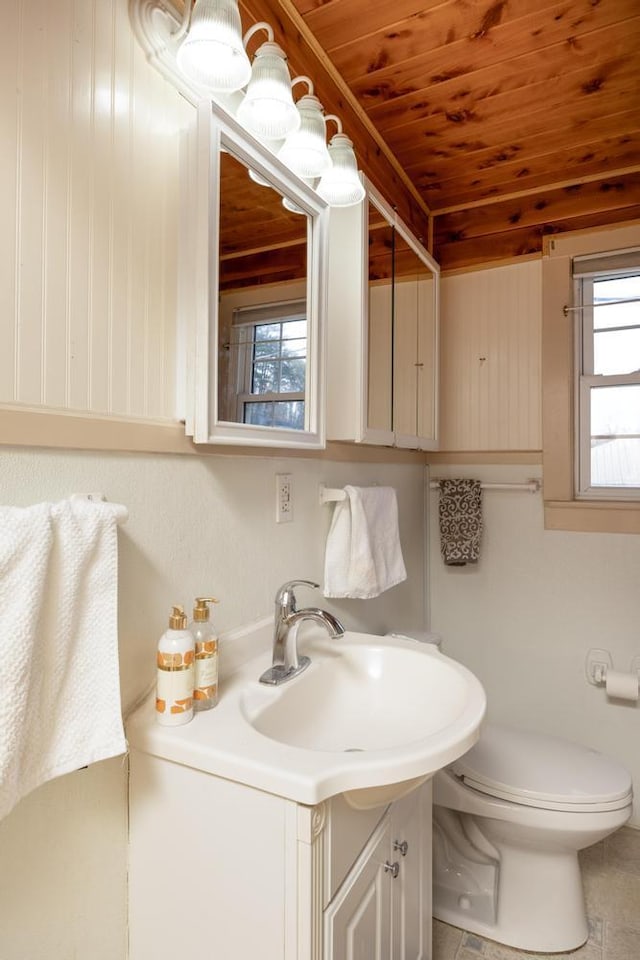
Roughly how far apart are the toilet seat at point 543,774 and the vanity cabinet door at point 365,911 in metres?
0.57

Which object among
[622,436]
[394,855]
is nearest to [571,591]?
[622,436]

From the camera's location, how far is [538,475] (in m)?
2.16

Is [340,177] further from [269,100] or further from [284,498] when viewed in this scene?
[284,498]

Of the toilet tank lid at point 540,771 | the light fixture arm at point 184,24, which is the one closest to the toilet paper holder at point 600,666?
the toilet tank lid at point 540,771

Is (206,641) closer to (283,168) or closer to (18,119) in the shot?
(18,119)

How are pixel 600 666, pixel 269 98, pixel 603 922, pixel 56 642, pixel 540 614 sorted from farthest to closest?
pixel 540 614
pixel 600 666
pixel 603 922
pixel 269 98
pixel 56 642

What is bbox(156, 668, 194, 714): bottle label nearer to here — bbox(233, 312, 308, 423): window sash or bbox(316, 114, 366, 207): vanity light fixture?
bbox(233, 312, 308, 423): window sash

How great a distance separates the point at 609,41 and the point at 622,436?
1.26 m

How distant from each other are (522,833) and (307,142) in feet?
5.87

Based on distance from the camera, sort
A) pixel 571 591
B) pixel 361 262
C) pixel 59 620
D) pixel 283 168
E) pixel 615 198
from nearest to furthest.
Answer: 1. pixel 59 620
2. pixel 283 168
3. pixel 361 262
4. pixel 615 198
5. pixel 571 591

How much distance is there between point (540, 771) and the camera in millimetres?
1506

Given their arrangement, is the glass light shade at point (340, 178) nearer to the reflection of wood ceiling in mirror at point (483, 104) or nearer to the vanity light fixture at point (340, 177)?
the vanity light fixture at point (340, 177)

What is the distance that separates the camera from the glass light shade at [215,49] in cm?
91

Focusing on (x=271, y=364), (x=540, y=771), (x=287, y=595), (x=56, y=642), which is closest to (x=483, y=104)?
(x=271, y=364)
